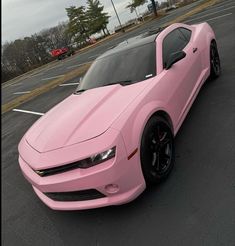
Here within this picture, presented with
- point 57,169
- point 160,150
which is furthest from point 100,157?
point 160,150

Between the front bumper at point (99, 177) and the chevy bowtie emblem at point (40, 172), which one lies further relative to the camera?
the chevy bowtie emblem at point (40, 172)

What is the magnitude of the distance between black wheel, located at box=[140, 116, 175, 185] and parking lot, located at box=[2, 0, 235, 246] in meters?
0.16

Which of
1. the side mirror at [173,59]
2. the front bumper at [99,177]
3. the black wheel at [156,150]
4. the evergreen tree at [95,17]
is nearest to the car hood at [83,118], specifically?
the front bumper at [99,177]

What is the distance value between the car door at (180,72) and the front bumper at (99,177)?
1.26 m

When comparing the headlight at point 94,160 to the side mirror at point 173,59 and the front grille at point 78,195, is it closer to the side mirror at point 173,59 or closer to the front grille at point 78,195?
the front grille at point 78,195

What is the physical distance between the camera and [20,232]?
3.69 m

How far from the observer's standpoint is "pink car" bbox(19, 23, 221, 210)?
10.4 ft

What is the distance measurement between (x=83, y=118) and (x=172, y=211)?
1388 millimetres

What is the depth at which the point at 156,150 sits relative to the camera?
12.0 feet

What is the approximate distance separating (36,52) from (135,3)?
80.4 feet

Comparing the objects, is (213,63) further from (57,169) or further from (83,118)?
(57,169)

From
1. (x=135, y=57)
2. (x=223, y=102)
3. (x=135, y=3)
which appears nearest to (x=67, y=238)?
(x=135, y=57)

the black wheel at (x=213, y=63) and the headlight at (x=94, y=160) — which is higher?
the headlight at (x=94, y=160)

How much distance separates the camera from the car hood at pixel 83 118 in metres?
3.44
